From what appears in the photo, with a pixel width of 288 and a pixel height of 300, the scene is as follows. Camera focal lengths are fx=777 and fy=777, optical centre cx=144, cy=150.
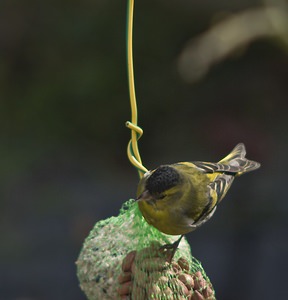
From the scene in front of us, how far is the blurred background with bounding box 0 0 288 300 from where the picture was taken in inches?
246

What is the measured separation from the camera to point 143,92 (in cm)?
653

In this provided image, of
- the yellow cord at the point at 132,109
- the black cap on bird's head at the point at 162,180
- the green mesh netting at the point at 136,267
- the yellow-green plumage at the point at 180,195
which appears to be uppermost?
the yellow cord at the point at 132,109

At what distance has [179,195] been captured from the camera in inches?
107

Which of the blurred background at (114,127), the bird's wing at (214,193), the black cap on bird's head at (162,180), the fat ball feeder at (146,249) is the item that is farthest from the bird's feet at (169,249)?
the blurred background at (114,127)

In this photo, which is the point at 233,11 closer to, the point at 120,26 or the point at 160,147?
the point at 120,26

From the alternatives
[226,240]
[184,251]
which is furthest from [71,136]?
[184,251]

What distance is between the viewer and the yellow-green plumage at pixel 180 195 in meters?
2.63

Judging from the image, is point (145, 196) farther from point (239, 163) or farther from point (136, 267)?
point (239, 163)

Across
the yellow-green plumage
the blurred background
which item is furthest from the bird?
the blurred background

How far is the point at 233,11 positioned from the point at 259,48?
1.73ft

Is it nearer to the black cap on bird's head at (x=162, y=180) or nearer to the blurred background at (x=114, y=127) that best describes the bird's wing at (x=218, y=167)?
the black cap on bird's head at (x=162, y=180)

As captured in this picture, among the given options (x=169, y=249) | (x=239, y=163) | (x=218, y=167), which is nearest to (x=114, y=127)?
(x=239, y=163)

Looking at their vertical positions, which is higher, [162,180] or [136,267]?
[162,180]

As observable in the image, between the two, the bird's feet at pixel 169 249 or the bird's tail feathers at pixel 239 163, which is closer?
the bird's feet at pixel 169 249
